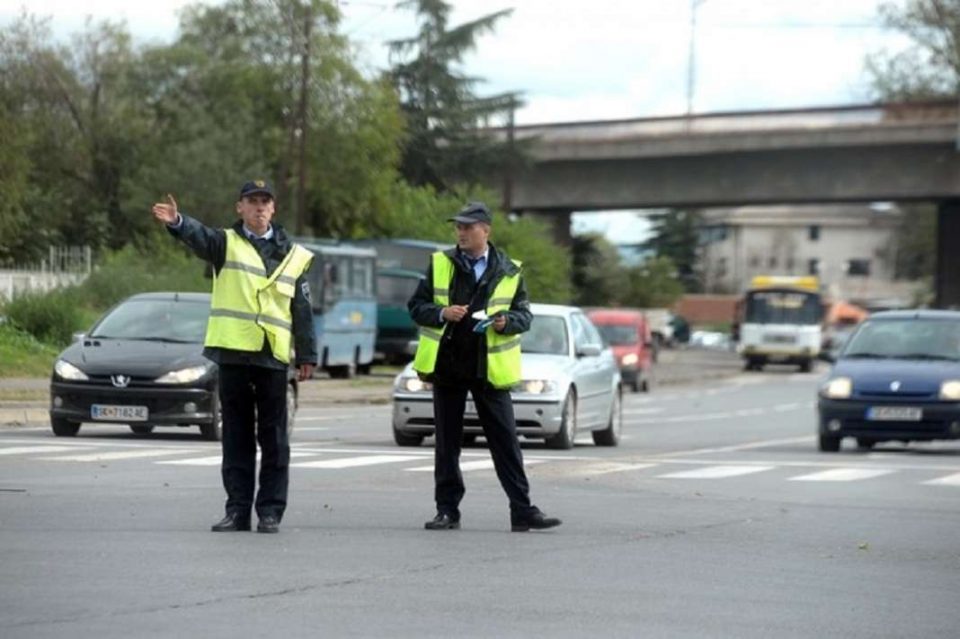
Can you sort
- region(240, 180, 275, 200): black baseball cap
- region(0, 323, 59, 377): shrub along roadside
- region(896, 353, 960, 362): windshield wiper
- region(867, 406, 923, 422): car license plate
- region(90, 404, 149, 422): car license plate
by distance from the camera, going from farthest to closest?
region(0, 323, 59, 377): shrub along roadside < region(896, 353, 960, 362): windshield wiper < region(867, 406, 923, 422): car license plate < region(90, 404, 149, 422): car license plate < region(240, 180, 275, 200): black baseball cap

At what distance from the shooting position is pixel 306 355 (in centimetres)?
1316

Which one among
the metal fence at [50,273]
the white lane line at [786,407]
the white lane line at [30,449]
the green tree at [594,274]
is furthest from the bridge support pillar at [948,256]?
the white lane line at [30,449]

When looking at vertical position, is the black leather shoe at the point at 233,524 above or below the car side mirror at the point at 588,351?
below

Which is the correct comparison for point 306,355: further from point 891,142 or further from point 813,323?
point 813,323

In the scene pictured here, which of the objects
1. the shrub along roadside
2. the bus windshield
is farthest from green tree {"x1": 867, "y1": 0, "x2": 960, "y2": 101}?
the shrub along roadside

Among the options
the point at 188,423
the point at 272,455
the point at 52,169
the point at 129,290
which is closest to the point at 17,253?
the point at 129,290

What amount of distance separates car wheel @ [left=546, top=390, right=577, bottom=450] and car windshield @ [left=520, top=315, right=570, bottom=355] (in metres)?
0.78

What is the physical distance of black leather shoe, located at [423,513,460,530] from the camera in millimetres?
13602

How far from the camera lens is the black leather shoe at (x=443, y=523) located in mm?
13602

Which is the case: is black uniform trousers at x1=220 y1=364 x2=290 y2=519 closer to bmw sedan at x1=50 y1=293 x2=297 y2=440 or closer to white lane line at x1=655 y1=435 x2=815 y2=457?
bmw sedan at x1=50 y1=293 x2=297 y2=440

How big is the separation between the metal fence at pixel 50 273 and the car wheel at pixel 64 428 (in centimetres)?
2031

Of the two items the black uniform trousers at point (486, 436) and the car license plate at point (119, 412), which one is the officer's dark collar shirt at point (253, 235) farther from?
the car license plate at point (119, 412)

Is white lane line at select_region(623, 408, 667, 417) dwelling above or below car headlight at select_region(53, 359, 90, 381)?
below

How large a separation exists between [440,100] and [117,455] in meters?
65.1
